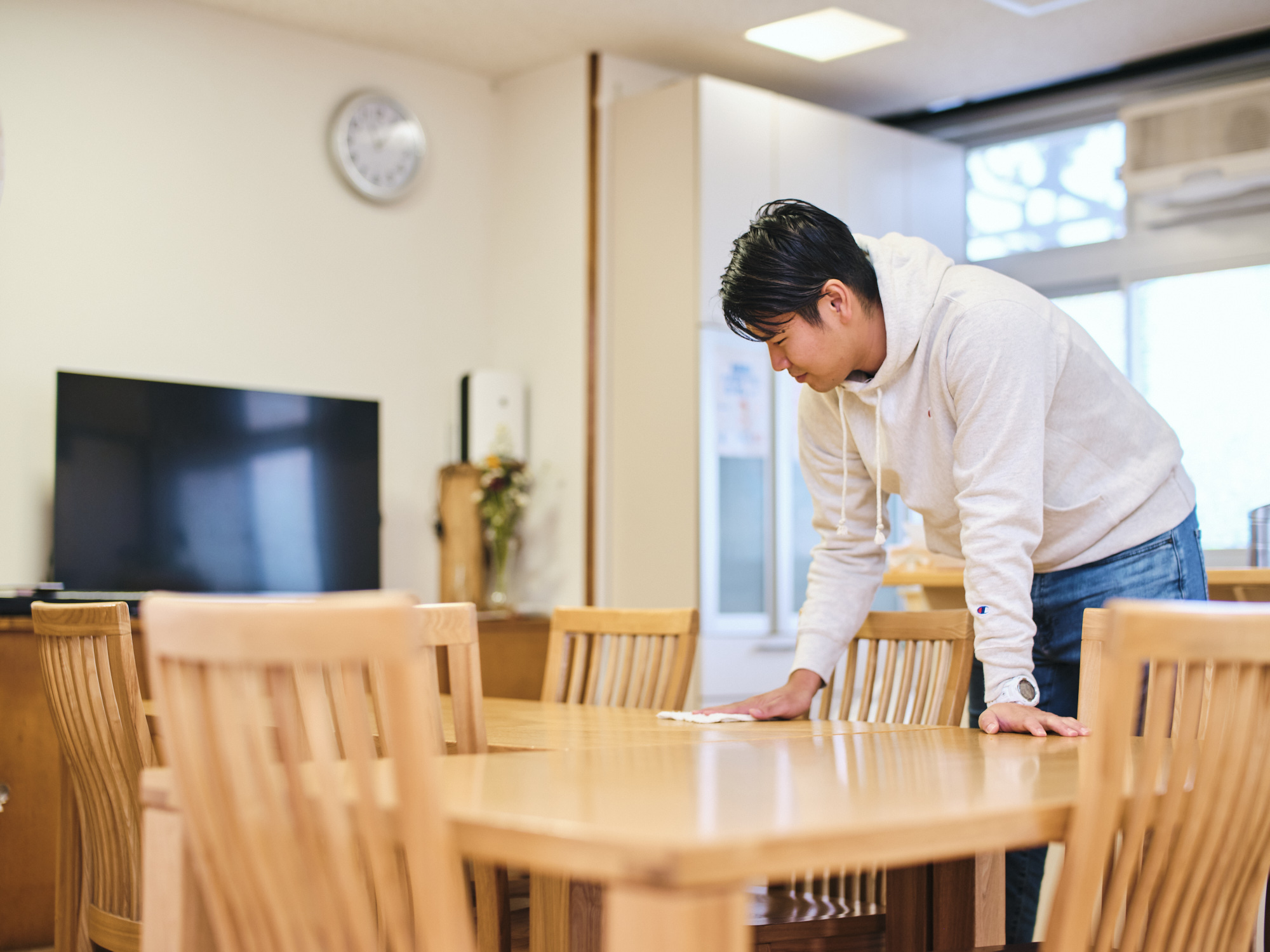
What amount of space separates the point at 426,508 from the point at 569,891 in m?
3.37

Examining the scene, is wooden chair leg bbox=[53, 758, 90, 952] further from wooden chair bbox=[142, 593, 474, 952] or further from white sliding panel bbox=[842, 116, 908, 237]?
white sliding panel bbox=[842, 116, 908, 237]

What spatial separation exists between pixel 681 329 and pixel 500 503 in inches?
34.2

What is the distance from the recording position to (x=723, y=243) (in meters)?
4.66

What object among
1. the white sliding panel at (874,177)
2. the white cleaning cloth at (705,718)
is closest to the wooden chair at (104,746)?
the white cleaning cloth at (705,718)

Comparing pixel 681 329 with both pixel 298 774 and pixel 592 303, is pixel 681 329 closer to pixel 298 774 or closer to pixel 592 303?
pixel 592 303

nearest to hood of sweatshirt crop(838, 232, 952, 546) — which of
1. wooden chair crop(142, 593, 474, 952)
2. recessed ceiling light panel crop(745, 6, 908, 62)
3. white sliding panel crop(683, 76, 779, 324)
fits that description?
wooden chair crop(142, 593, 474, 952)

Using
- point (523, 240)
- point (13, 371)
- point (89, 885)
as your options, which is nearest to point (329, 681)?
point (89, 885)

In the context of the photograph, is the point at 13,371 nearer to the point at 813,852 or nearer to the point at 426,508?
the point at 426,508

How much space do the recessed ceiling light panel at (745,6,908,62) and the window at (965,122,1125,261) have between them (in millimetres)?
1070

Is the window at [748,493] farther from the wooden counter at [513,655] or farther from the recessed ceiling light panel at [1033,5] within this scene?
the recessed ceiling light panel at [1033,5]

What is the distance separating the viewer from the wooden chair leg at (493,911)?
5.55 feet

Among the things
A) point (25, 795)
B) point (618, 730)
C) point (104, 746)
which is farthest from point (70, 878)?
point (25, 795)

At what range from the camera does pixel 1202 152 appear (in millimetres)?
4715

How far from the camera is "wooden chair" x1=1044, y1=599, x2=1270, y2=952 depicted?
1.04 meters
